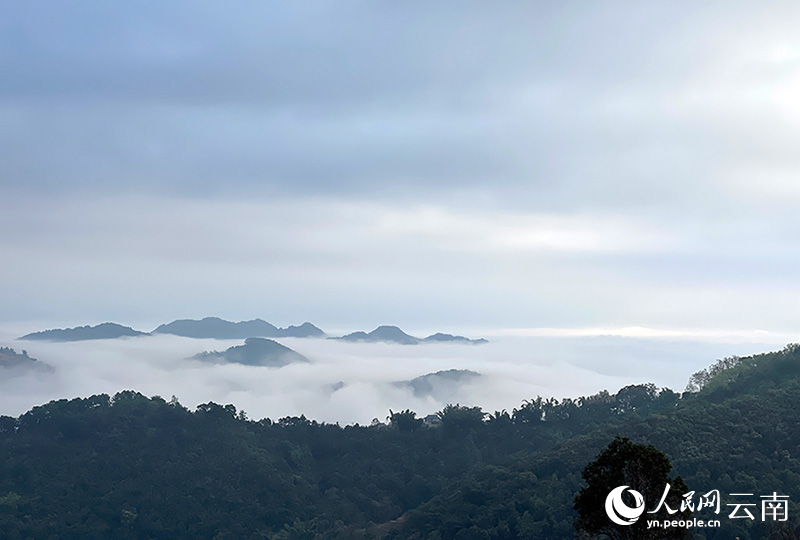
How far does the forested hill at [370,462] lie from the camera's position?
5931cm

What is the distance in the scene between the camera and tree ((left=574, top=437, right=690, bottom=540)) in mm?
22078

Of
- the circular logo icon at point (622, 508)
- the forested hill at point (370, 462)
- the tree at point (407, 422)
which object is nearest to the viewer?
the circular logo icon at point (622, 508)

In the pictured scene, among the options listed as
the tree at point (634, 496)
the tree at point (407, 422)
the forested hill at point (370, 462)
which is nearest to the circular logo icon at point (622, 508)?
the tree at point (634, 496)

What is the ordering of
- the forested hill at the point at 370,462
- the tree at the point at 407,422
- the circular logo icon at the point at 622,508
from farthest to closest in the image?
1. the tree at the point at 407,422
2. the forested hill at the point at 370,462
3. the circular logo icon at the point at 622,508

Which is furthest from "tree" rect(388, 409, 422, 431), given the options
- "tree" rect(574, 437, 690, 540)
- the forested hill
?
"tree" rect(574, 437, 690, 540)

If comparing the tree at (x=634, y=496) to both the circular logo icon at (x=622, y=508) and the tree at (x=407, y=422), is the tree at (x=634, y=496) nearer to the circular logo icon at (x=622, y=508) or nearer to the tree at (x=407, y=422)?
the circular logo icon at (x=622, y=508)

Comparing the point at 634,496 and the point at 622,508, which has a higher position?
the point at 634,496

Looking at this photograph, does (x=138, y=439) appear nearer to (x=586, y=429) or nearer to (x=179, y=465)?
(x=179, y=465)

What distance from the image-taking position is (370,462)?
8456 cm

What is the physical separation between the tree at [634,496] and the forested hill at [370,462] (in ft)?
87.2

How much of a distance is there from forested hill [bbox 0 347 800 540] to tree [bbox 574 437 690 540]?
26.6 m

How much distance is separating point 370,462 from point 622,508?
6458cm

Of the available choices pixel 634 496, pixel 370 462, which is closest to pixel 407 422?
pixel 370 462

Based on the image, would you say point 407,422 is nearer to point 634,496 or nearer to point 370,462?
point 370,462
